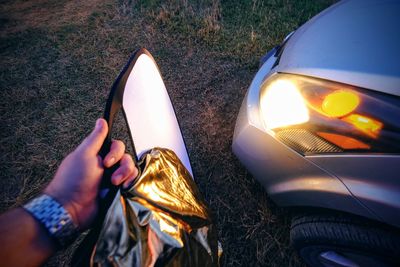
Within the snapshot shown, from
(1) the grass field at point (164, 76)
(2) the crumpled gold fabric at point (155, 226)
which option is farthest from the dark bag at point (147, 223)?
(1) the grass field at point (164, 76)

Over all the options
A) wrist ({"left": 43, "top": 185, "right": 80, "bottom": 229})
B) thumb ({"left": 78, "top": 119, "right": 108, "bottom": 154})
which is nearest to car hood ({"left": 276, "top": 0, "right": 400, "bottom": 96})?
thumb ({"left": 78, "top": 119, "right": 108, "bottom": 154})

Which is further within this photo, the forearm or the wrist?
the wrist

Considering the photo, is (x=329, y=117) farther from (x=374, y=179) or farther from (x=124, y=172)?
(x=124, y=172)

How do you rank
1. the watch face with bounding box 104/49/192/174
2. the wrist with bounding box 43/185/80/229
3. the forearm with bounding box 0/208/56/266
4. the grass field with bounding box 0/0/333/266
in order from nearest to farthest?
1. the forearm with bounding box 0/208/56/266
2. the wrist with bounding box 43/185/80/229
3. the watch face with bounding box 104/49/192/174
4. the grass field with bounding box 0/0/333/266

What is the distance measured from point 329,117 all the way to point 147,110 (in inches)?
33.4

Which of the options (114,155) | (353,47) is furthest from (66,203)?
(353,47)

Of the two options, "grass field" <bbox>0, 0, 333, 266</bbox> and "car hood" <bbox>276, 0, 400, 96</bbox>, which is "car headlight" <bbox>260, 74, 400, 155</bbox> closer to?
"car hood" <bbox>276, 0, 400, 96</bbox>

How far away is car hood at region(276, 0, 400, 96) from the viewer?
3.31 ft

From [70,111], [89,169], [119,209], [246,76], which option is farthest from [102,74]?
[119,209]

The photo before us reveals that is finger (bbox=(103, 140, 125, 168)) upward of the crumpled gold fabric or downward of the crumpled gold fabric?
upward

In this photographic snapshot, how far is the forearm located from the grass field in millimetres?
1062

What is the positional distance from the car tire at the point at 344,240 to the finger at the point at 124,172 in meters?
0.96

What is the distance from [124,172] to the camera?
34.0 inches

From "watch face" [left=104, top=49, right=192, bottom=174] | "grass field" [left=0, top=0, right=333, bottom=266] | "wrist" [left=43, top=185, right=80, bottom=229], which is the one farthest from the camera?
"grass field" [left=0, top=0, right=333, bottom=266]
